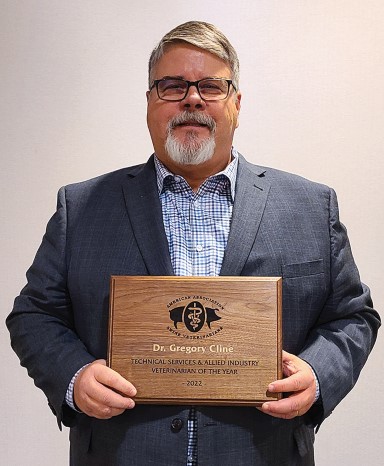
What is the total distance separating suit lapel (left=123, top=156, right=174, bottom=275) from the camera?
4.62 ft

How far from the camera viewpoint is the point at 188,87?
1.47 meters

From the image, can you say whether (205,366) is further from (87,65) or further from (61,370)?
(87,65)

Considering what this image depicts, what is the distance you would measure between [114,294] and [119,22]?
3.72 feet

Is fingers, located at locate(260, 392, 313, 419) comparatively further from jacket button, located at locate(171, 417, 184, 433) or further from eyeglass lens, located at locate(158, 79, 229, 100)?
eyeglass lens, located at locate(158, 79, 229, 100)

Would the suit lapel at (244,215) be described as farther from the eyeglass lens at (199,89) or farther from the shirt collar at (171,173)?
the eyeglass lens at (199,89)

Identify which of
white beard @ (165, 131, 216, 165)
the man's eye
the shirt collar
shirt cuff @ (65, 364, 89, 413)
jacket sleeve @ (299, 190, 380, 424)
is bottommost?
shirt cuff @ (65, 364, 89, 413)

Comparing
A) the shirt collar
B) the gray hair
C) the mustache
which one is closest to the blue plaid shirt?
the shirt collar

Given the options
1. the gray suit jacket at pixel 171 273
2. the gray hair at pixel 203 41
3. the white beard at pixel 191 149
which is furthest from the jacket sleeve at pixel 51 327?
the gray hair at pixel 203 41

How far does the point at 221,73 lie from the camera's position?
1504 mm

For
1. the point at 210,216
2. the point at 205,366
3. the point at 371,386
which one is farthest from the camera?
the point at 371,386

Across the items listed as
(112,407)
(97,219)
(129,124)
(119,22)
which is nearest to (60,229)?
(97,219)

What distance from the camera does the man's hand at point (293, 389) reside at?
1.25 meters

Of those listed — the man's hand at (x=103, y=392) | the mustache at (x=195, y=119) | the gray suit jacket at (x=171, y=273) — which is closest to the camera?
the man's hand at (x=103, y=392)

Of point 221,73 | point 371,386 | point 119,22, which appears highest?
point 119,22
